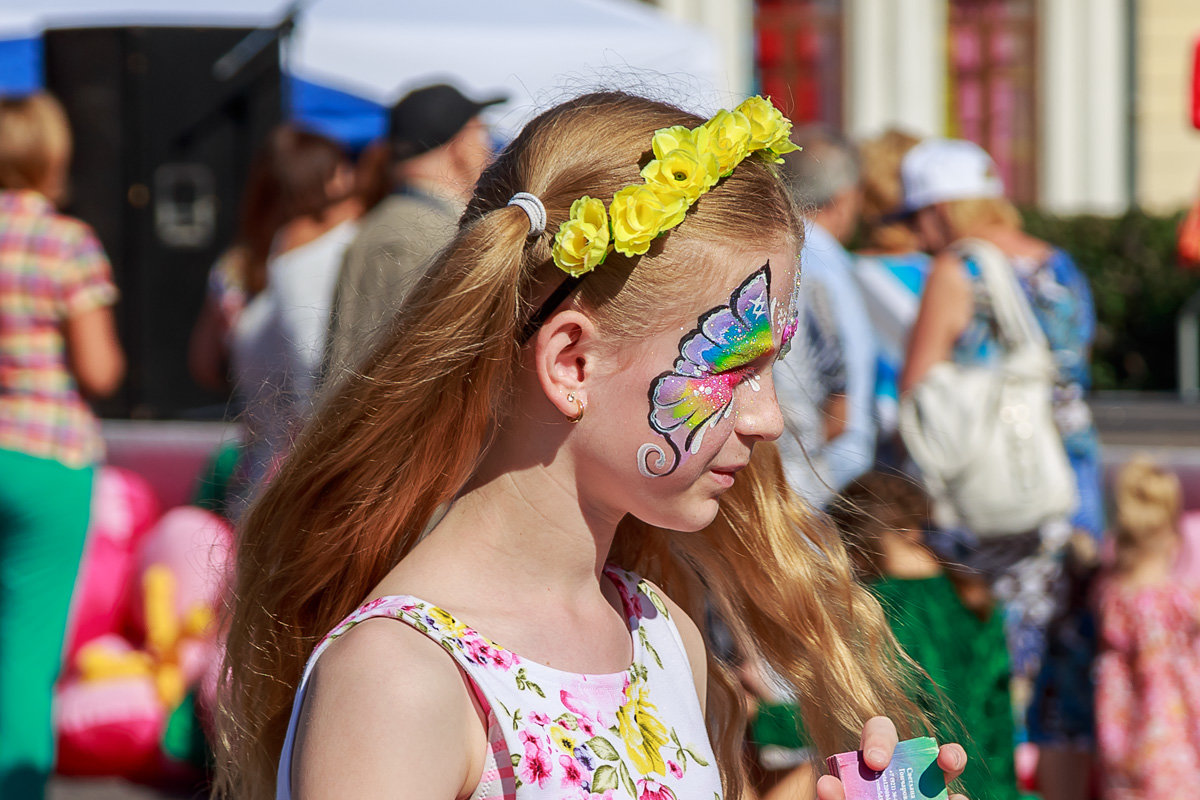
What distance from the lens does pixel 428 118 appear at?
12.4 ft

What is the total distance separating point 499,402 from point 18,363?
254 cm

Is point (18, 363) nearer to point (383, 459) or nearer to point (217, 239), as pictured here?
point (383, 459)

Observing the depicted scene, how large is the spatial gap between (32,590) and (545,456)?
246 cm

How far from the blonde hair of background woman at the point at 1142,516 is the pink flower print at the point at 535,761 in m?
3.11

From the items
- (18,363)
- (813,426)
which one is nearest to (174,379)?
(18,363)

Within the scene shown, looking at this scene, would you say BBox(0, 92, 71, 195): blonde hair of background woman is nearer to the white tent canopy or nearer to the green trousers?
the green trousers

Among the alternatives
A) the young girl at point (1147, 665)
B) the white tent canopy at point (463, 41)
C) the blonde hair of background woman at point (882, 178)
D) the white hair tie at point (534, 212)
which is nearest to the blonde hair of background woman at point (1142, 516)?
the young girl at point (1147, 665)

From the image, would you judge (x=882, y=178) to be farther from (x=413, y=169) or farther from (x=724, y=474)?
(x=724, y=474)

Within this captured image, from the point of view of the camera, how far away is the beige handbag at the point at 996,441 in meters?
3.72

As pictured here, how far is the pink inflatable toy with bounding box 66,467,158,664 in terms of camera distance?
5328mm

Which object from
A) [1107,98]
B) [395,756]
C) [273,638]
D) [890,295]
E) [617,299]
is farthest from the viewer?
[1107,98]

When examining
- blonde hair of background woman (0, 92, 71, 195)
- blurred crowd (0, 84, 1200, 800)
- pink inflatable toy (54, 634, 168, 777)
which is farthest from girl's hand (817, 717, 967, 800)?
pink inflatable toy (54, 634, 168, 777)

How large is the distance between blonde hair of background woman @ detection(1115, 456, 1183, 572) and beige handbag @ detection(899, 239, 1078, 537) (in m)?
0.40

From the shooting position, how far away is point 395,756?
128 cm
